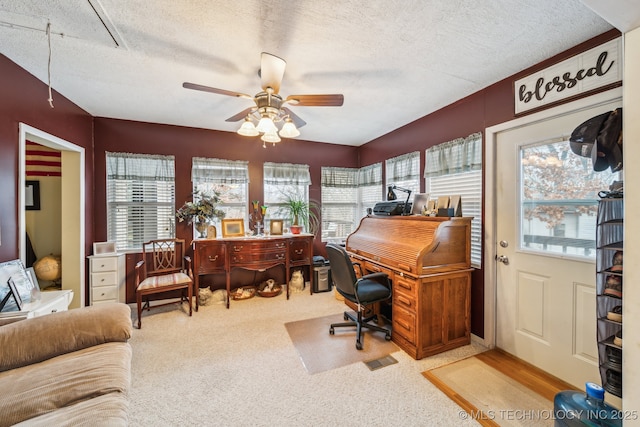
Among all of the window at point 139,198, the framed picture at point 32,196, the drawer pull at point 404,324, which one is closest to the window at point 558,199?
the drawer pull at point 404,324

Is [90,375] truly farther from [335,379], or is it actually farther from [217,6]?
[217,6]

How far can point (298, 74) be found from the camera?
2211mm

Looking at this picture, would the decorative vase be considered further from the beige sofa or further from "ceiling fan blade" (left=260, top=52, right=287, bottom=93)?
"ceiling fan blade" (left=260, top=52, right=287, bottom=93)

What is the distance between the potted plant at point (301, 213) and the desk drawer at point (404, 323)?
2.05m

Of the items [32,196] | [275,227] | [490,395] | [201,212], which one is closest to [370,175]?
[275,227]

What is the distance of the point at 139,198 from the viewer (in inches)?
138

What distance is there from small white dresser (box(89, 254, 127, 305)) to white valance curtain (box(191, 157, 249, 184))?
56.5 inches

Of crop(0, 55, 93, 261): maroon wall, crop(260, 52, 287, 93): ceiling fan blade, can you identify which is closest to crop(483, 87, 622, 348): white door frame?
crop(260, 52, 287, 93): ceiling fan blade

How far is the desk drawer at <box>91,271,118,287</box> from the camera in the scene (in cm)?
307

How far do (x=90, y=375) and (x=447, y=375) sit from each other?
233cm

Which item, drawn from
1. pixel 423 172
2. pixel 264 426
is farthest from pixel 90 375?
pixel 423 172

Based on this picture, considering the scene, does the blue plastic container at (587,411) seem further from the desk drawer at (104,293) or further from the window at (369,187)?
the desk drawer at (104,293)

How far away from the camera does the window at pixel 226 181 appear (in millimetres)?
3750

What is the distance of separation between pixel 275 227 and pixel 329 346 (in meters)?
2.02
